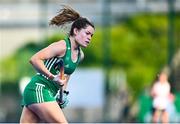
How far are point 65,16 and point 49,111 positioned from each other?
0.99 meters

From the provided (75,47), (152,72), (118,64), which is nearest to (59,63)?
(75,47)

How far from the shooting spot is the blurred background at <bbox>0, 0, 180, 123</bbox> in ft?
79.2

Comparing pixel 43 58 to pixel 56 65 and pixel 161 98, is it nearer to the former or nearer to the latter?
pixel 56 65

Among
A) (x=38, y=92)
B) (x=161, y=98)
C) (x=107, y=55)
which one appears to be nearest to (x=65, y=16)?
(x=38, y=92)

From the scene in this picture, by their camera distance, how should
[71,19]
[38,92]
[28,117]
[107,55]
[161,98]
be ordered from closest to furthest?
1. [38,92]
2. [28,117]
3. [71,19]
4. [161,98]
5. [107,55]

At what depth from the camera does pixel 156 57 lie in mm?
24344

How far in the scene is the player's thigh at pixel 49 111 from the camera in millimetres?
8594

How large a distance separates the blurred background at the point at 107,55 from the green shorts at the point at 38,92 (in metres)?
14.0

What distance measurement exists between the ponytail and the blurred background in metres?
13.8

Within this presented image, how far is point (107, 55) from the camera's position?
24.7 meters

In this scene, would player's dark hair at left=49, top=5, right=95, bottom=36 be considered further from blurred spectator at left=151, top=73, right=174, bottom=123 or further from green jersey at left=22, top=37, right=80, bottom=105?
blurred spectator at left=151, top=73, right=174, bottom=123

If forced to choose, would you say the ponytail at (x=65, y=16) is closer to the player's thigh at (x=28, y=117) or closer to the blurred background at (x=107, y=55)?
the player's thigh at (x=28, y=117)

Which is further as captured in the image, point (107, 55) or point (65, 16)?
point (107, 55)

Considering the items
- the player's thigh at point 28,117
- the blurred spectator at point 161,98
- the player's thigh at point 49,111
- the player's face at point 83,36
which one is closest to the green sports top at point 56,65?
the player's face at point 83,36
